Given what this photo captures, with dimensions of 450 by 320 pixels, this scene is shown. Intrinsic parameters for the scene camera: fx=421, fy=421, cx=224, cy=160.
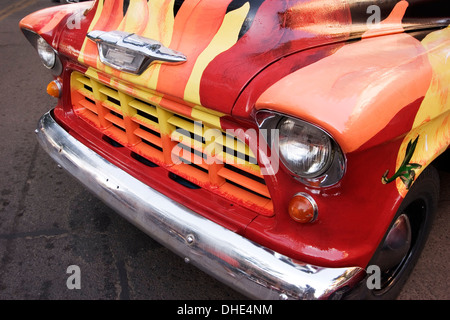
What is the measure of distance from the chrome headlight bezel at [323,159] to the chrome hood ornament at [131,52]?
1.62 ft

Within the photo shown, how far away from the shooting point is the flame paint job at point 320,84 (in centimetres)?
132

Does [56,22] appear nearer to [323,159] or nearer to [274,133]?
[274,133]

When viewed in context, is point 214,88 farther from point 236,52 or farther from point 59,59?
point 59,59

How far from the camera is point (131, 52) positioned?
1.74 m

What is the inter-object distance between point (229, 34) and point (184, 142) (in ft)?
1.56

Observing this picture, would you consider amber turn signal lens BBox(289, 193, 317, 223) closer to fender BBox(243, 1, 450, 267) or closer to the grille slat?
fender BBox(243, 1, 450, 267)

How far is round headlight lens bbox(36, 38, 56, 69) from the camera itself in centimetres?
225

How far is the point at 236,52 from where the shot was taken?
1.62 meters

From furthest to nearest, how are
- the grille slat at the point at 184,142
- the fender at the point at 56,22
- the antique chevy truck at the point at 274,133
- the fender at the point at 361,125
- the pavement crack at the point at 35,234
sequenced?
the pavement crack at the point at 35,234 < the fender at the point at 56,22 < the grille slat at the point at 184,142 < the antique chevy truck at the point at 274,133 < the fender at the point at 361,125

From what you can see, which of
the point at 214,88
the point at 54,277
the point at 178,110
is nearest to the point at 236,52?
the point at 214,88

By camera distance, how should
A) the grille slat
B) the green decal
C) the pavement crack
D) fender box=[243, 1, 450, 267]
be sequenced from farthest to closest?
the pavement crack < the grille slat < the green decal < fender box=[243, 1, 450, 267]

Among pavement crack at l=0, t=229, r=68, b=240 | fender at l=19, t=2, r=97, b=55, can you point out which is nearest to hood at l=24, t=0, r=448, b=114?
fender at l=19, t=2, r=97, b=55

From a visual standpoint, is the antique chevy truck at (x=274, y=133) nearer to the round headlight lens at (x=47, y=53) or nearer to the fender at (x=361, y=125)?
the fender at (x=361, y=125)

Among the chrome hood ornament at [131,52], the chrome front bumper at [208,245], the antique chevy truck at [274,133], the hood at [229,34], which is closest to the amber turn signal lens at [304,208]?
the antique chevy truck at [274,133]
